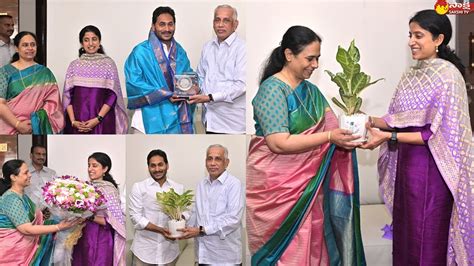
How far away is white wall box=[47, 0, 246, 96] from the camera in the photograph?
12.0 ft

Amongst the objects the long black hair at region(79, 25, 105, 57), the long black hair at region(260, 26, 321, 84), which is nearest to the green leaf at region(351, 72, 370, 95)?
the long black hair at region(260, 26, 321, 84)

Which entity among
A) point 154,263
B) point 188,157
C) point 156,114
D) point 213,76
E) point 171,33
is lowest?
point 154,263

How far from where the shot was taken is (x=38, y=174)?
11.9ft

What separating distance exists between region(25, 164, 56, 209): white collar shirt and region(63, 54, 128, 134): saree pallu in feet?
0.89

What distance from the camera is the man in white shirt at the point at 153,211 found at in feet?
11.9

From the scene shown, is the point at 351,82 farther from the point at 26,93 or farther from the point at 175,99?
the point at 26,93

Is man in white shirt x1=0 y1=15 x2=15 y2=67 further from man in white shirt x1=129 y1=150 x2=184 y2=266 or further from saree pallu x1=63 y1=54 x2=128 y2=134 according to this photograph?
man in white shirt x1=129 y1=150 x2=184 y2=266

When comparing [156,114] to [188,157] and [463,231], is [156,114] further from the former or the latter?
[463,231]

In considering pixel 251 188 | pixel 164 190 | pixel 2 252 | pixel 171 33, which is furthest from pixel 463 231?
pixel 2 252

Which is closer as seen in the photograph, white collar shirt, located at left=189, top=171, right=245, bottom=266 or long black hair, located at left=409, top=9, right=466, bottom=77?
long black hair, located at left=409, top=9, right=466, bottom=77

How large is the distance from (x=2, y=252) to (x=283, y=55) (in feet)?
6.24

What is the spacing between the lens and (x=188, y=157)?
12.0 feet

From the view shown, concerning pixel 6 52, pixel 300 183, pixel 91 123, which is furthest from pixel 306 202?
pixel 6 52

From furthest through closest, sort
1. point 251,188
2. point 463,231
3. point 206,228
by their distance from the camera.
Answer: point 206,228 < point 251,188 < point 463,231
